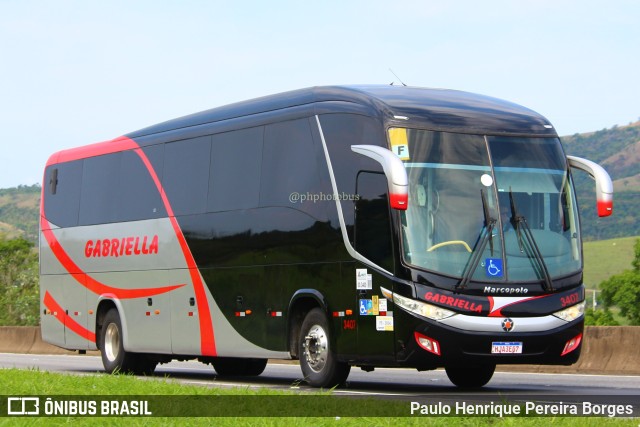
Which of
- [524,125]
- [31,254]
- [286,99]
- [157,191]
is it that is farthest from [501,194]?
[31,254]

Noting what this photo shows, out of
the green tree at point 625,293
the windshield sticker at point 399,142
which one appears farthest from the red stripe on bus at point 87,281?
the green tree at point 625,293

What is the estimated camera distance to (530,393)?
1633cm

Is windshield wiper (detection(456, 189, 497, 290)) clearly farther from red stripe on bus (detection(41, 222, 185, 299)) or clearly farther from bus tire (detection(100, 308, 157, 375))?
bus tire (detection(100, 308, 157, 375))

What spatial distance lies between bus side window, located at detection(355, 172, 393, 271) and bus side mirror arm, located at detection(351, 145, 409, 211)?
36cm

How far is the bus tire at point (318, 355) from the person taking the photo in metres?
16.9

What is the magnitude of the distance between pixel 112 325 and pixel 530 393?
917cm

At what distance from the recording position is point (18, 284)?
72.1 meters

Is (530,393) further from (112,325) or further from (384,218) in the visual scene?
(112,325)

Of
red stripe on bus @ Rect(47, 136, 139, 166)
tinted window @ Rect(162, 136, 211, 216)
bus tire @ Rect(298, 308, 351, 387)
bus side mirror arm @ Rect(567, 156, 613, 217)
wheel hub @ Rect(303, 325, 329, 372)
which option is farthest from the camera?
red stripe on bus @ Rect(47, 136, 139, 166)

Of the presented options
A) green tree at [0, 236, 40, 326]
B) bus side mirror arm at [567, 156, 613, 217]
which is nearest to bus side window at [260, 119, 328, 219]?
bus side mirror arm at [567, 156, 613, 217]

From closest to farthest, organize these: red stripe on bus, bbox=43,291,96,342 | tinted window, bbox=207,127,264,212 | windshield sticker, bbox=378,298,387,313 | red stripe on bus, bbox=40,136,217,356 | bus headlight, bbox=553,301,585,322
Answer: windshield sticker, bbox=378,298,387,313 < bus headlight, bbox=553,301,585,322 < tinted window, bbox=207,127,264,212 < red stripe on bus, bbox=40,136,217,356 < red stripe on bus, bbox=43,291,96,342

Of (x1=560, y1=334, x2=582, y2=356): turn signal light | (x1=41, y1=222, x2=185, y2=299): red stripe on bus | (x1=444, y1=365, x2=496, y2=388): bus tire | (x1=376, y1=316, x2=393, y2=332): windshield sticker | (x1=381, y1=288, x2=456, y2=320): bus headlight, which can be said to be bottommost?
(x1=444, y1=365, x2=496, y2=388): bus tire

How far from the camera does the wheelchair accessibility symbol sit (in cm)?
1575

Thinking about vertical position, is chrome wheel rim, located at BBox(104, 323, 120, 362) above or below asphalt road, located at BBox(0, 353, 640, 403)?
above
